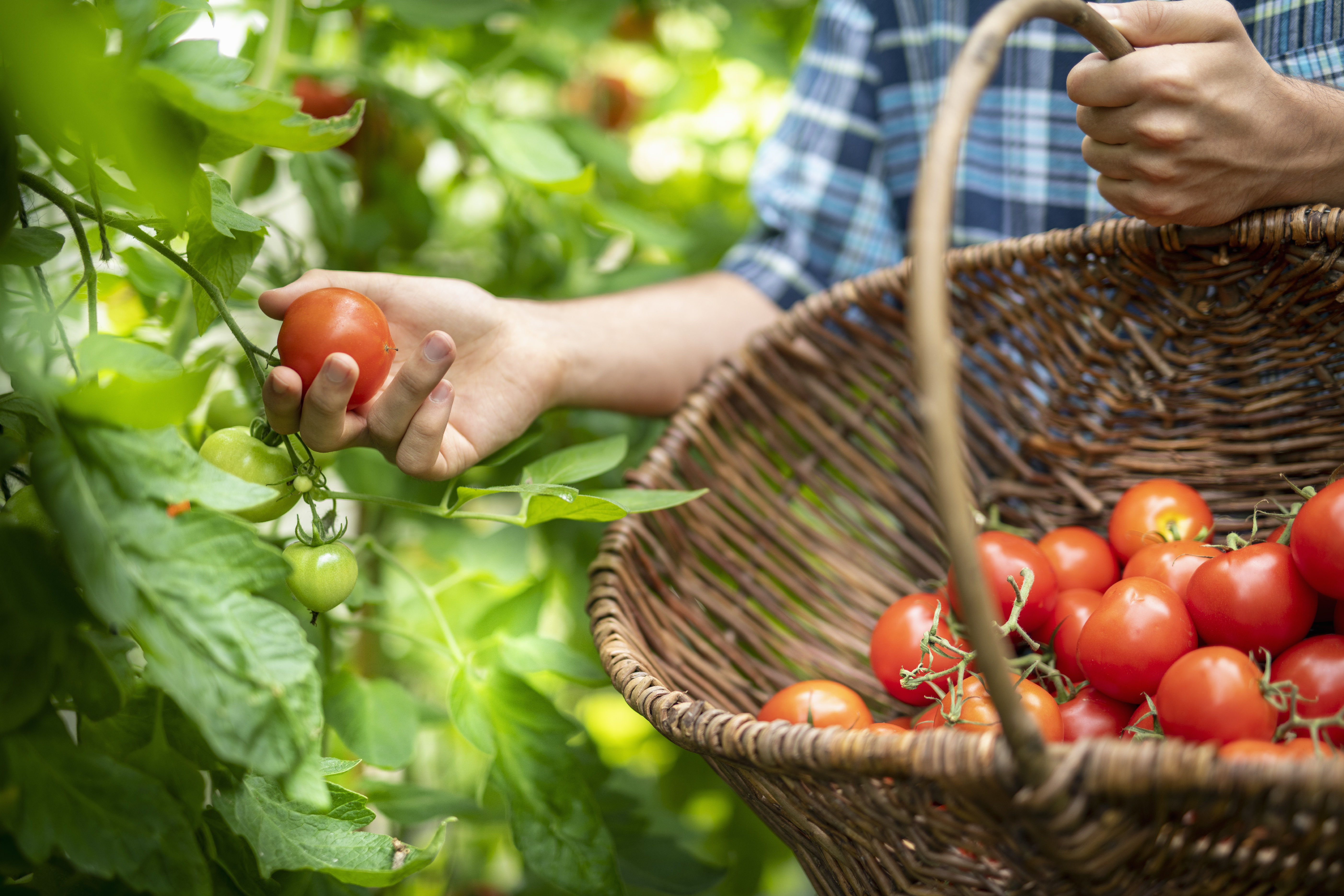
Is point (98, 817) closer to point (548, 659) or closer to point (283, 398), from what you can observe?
point (283, 398)

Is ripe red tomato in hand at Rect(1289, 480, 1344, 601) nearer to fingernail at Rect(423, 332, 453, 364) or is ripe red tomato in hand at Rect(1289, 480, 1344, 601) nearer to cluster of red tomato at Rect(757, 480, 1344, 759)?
cluster of red tomato at Rect(757, 480, 1344, 759)

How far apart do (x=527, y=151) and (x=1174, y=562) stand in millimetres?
641

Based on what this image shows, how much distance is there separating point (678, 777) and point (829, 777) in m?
0.80

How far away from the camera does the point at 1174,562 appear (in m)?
0.65

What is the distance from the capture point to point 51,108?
0.37 meters

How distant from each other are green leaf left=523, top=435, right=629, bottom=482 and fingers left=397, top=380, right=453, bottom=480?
0.27 feet

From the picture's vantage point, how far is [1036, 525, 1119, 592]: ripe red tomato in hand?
74 centimetres

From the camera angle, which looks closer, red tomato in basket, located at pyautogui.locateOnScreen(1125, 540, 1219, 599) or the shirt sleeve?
red tomato in basket, located at pyautogui.locateOnScreen(1125, 540, 1219, 599)

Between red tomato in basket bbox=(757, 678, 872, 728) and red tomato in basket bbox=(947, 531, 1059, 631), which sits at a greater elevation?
red tomato in basket bbox=(947, 531, 1059, 631)

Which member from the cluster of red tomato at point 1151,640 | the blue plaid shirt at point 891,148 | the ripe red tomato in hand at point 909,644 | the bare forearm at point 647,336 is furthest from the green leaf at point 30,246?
the blue plaid shirt at point 891,148

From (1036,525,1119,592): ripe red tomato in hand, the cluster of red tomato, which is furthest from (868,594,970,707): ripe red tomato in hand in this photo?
(1036,525,1119,592): ripe red tomato in hand

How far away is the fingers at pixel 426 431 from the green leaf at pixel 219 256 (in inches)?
5.1

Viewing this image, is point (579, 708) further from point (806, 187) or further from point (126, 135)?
point (126, 135)

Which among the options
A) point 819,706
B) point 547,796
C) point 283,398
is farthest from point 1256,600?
point 283,398
